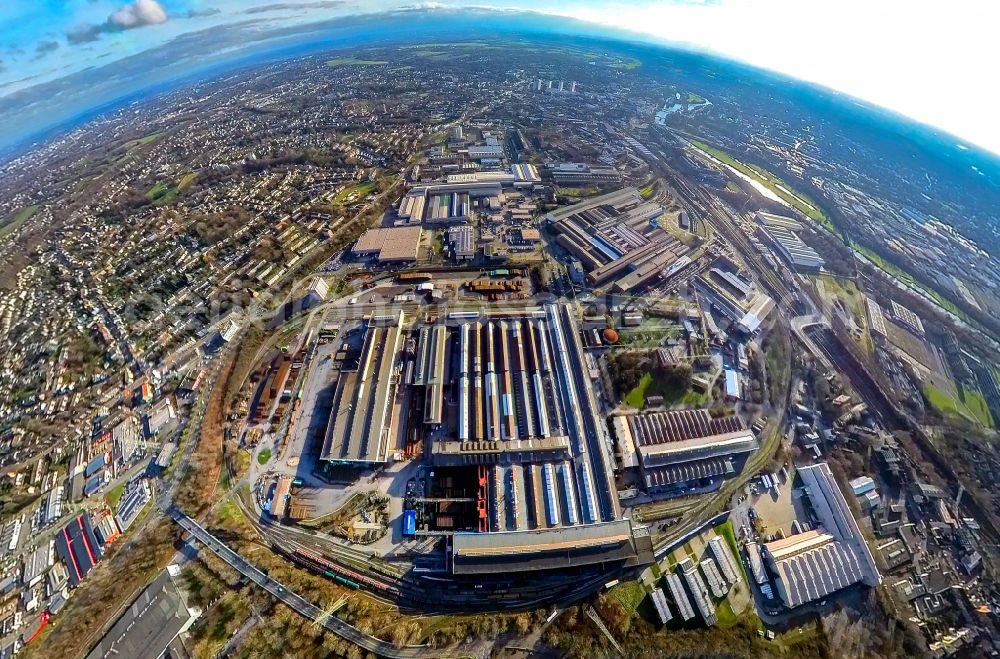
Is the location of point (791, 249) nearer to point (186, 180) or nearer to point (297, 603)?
point (297, 603)

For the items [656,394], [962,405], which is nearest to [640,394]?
[656,394]

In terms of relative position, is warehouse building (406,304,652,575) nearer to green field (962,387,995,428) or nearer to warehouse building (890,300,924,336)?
green field (962,387,995,428)

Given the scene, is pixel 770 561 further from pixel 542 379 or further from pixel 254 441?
pixel 254 441

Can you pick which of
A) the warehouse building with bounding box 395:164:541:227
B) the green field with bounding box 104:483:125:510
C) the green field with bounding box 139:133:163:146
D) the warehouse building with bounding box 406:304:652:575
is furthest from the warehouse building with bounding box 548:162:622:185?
the green field with bounding box 139:133:163:146

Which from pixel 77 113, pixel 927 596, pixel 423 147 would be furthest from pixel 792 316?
pixel 77 113

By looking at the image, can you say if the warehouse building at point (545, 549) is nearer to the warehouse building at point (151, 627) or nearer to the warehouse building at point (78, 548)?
the warehouse building at point (151, 627)

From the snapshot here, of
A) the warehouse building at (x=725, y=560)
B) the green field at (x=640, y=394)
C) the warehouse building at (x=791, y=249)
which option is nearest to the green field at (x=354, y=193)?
the green field at (x=640, y=394)
